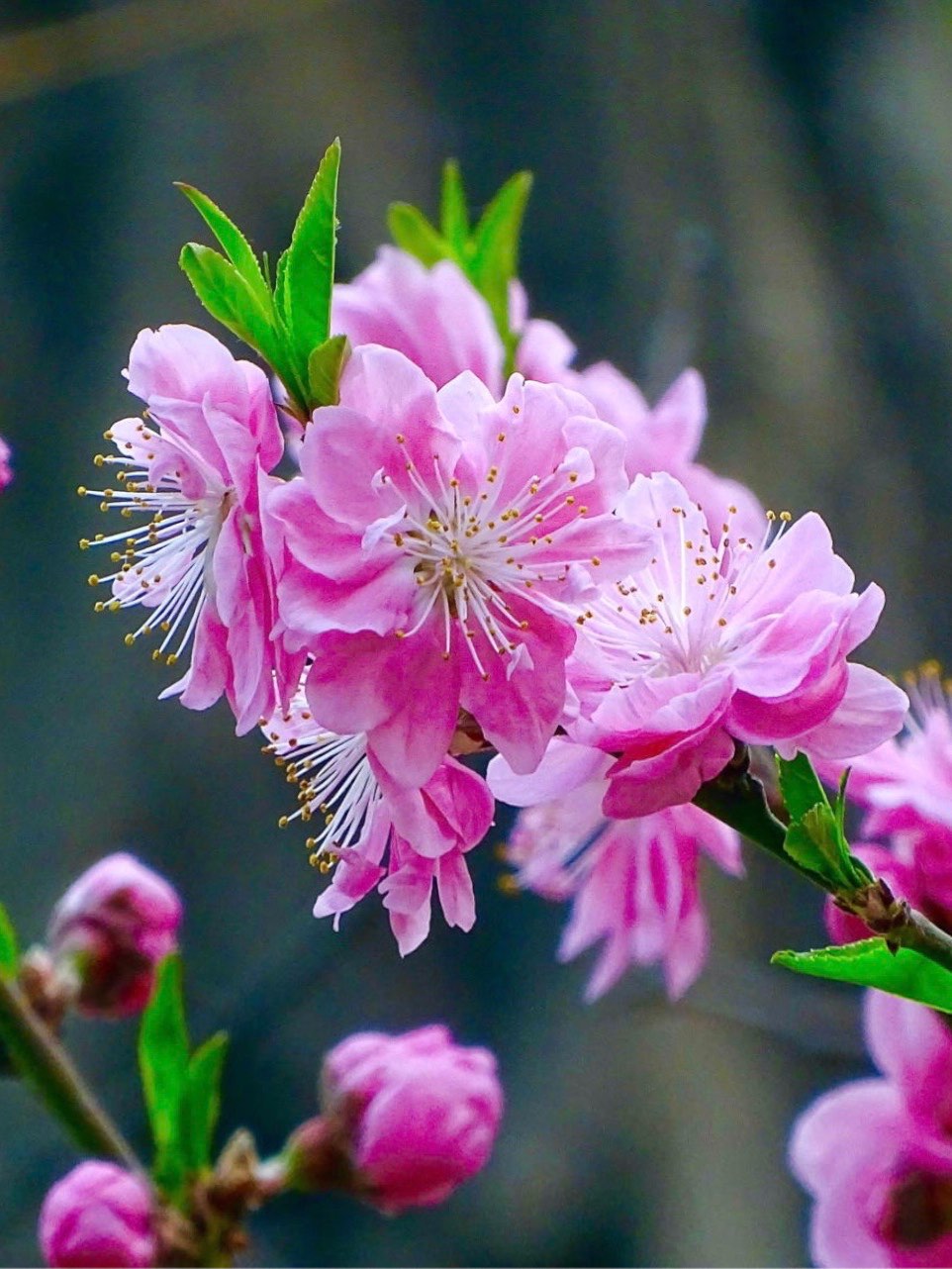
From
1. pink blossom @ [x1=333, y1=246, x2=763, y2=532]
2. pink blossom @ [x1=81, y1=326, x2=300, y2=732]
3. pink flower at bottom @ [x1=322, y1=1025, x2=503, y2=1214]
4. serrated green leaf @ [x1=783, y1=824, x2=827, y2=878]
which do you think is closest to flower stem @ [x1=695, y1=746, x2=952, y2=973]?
serrated green leaf @ [x1=783, y1=824, x2=827, y2=878]

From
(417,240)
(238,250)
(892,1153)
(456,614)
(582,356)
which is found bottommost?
(892,1153)

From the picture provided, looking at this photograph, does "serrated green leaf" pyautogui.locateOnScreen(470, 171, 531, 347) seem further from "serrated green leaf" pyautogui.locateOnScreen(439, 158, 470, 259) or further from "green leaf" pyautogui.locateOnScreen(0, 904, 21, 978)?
"green leaf" pyautogui.locateOnScreen(0, 904, 21, 978)

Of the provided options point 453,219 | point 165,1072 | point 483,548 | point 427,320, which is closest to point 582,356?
point 453,219

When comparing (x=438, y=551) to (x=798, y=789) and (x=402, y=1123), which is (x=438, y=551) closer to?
(x=798, y=789)

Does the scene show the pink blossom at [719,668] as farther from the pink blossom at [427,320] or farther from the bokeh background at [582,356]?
Result: the bokeh background at [582,356]

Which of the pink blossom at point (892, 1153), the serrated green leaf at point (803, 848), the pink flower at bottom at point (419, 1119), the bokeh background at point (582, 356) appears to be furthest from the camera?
the bokeh background at point (582, 356)

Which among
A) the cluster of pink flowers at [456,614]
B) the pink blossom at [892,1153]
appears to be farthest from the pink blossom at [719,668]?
the pink blossom at [892,1153]
